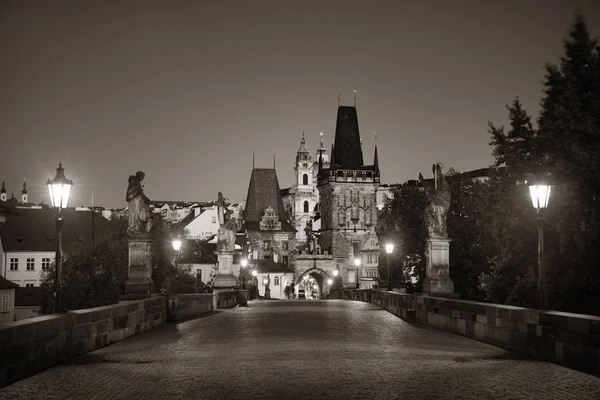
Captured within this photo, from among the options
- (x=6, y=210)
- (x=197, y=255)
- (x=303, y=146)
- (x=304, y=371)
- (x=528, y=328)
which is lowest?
(x=304, y=371)

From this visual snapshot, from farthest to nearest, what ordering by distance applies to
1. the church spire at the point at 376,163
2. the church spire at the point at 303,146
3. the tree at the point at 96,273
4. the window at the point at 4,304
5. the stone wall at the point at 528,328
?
the church spire at the point at 303,146 < the church spire at the point at 376,163 < the tree at the point at 96,273 < the window at the point at 4,304 < the stone wall at the point at 528,328

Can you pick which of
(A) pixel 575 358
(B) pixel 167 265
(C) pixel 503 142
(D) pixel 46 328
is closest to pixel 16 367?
(D) pixel 46 328

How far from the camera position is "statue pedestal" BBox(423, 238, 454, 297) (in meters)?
23.2

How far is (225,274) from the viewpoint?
3847 centimetres

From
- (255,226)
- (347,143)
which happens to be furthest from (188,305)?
(347,143)

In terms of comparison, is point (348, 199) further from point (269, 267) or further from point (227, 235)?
point (227, 235)

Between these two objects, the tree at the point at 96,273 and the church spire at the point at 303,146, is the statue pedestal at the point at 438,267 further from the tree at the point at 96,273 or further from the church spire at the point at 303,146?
the church spire at the point at 303,146

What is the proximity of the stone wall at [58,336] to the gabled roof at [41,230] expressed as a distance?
72.1 meters

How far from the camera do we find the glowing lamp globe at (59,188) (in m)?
15.9

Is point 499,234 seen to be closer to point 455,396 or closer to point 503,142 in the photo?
point 503,142

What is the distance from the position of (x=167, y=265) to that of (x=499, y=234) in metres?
33.4

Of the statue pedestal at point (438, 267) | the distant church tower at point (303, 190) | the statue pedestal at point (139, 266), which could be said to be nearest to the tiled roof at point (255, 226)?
the distant church tower at point (303, 190)

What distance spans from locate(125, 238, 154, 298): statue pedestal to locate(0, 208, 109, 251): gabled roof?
68.1 m

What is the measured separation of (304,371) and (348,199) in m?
122
